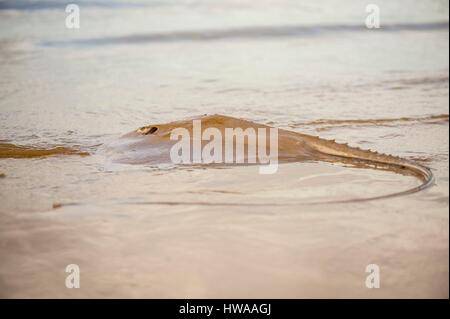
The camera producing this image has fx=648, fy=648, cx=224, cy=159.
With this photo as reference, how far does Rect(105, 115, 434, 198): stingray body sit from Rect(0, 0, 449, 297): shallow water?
149mm

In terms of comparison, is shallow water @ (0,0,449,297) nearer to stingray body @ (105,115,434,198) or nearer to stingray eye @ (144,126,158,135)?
stingray body @ (105,115,434,198)

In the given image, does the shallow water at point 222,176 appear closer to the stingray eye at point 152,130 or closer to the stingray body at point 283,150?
the stingray body at point 283,150

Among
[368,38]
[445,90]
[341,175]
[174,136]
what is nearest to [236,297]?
[341,175]

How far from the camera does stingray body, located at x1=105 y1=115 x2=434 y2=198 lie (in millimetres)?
4312

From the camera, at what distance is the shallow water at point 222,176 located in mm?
2816

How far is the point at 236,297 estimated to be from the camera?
2.64m

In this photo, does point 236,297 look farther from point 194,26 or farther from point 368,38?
point 194,26

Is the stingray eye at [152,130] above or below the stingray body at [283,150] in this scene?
above

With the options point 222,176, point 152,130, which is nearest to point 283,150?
point 222,176

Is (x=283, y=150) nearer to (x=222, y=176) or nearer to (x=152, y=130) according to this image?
(x=222, y=176)

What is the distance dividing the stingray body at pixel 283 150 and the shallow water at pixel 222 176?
5.9 inches

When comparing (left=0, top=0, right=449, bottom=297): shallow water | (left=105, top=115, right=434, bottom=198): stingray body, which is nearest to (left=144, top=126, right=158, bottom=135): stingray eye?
(left=105, top=115, right=434, bottom=198): stingray body

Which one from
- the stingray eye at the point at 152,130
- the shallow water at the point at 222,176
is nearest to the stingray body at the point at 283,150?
the stingray eye at the point at 152,130

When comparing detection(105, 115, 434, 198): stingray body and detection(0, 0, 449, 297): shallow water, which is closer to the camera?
detection(0, 0, 449, 297): shallow water
